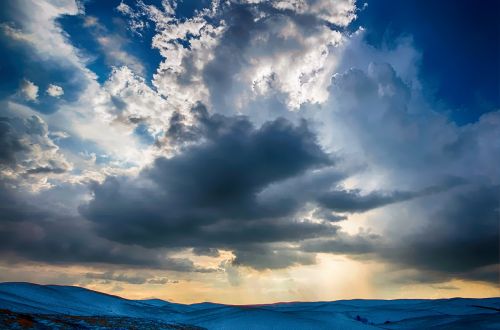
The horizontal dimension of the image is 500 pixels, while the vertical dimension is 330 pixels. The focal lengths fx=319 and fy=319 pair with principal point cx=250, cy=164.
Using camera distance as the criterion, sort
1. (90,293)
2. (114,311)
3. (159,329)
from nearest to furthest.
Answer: (159,329) < (114,311) < (90,293)

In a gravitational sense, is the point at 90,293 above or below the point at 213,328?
above

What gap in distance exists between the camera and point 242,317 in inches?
1410

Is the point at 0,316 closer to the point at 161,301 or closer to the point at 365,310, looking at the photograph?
the point at 365,310

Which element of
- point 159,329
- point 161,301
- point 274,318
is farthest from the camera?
point 161,301

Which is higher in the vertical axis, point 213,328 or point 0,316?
point 0,316

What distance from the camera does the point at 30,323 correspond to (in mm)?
17469

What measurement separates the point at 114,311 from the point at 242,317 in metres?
15.1

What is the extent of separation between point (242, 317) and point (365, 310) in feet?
78.8

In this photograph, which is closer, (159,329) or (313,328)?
(159,329)

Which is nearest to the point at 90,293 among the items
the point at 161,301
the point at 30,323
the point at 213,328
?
the point at 213,328

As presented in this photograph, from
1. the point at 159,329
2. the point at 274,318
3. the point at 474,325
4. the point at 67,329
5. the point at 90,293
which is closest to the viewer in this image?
the point at 67,329

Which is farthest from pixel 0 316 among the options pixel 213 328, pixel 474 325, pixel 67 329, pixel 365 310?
pixel 365 310

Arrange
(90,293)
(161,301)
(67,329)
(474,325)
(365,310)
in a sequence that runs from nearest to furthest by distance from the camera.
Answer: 1. (67,329)
2. (474,325)
3. (90,293)
4. (365,310)
5. (161,301)

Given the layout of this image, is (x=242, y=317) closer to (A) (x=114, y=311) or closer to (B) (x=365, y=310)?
(A) (x=114, y=311)
